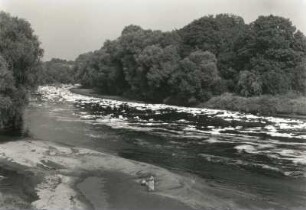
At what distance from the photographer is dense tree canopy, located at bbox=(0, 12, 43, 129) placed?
52031 mm

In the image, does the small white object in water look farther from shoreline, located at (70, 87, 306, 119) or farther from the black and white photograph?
shoreline, located at (70, 87, 306, 119)

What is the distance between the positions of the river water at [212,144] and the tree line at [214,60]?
2651 centimetres

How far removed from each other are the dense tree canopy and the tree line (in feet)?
182

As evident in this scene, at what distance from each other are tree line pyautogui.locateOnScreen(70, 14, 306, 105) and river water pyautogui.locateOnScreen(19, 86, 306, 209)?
2651 centimetres

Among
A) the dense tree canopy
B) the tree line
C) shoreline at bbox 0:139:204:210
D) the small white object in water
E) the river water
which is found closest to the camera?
shoreline at bbox 0:139:204:210

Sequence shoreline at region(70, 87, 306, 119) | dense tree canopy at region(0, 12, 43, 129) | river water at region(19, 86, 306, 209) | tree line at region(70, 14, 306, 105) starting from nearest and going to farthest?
river water at region(19, 86, 306, 209) → dense tree canopy at region(0, 12, 43, 129) → shoreline at region(70, 87, 306, 119) → tree line at region(70, 14, 306, 105)

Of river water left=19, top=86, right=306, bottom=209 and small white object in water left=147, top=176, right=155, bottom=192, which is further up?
river water left=19, top=86, right=306, bottom=209

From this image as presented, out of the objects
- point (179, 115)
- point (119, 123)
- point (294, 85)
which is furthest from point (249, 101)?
point (119, 123)

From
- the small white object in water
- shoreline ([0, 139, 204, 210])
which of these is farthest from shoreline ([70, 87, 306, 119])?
the small white object in water

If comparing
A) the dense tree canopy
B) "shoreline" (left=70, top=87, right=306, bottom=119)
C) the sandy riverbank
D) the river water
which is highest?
the dense tree canopy

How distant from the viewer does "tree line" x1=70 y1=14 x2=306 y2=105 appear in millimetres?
103438

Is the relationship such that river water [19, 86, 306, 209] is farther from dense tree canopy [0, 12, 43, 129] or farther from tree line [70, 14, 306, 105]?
tree line [70, 14, 306, 105]

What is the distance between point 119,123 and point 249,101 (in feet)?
128

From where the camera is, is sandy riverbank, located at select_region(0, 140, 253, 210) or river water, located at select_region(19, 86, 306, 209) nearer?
sandy riverbank, located at select_region(0, 140, 253, 210)
